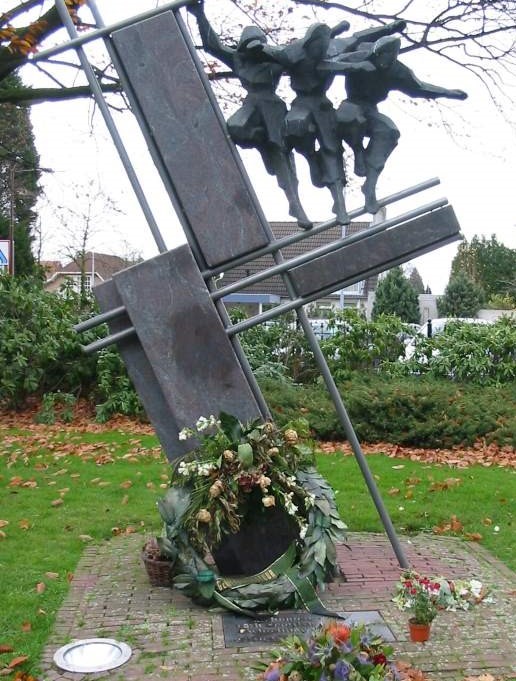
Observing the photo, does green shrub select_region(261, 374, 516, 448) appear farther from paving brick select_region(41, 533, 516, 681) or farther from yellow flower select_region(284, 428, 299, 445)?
yellow flower select_region(284, 428, 299, 445)

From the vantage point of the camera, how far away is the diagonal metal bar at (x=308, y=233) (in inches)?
204

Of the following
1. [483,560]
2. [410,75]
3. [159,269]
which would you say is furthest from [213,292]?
[483,560]

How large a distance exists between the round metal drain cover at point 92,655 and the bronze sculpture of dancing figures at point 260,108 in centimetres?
278

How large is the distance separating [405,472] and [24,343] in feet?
22.6

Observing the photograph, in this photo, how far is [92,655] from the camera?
4230 millimetres

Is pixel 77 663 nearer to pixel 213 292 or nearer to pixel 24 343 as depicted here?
pixel 213 292

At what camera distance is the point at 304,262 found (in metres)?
5.25

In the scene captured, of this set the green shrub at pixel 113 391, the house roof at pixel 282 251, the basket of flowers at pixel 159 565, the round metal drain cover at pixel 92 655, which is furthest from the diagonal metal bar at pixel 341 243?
Answer: the house roof at pixel 282 251

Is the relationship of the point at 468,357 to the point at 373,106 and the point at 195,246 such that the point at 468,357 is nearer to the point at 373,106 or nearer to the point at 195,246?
the point at 373,106

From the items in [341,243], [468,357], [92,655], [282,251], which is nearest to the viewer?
[92,655]

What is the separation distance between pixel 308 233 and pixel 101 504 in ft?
12.6

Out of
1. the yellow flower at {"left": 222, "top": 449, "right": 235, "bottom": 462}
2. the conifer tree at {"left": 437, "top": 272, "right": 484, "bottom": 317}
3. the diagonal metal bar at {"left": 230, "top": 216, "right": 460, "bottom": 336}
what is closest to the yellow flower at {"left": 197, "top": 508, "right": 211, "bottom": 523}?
the yellow flower at {"left": 222, "top": 449, "right": 235, "bottom": 462}

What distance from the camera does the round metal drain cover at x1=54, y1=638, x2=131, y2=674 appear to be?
409cm

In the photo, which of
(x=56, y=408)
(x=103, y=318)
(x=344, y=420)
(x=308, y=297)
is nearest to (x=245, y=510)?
(x=344, y=420)
